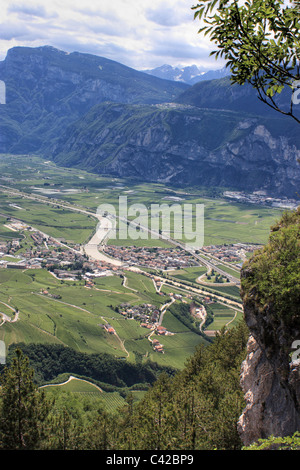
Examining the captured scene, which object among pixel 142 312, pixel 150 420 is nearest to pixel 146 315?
pixel 142 312

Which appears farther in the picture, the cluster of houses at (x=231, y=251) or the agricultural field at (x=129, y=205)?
the agricultural field at (x=129, y=205)

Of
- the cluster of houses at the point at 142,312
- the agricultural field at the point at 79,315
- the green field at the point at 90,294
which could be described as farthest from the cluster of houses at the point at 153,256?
the cluster of houses at the point at 142,312

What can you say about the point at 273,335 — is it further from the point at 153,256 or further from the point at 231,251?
the point at 231,251

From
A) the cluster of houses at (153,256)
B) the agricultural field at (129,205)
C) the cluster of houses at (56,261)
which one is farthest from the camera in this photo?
the agricultural field at (129,205)

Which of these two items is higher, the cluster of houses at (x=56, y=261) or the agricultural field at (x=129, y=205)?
the agricultural field at (x=129, y=205)

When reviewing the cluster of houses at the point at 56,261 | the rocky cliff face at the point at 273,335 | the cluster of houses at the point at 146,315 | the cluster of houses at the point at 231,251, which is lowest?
the cluster of houses at the point at 146,315

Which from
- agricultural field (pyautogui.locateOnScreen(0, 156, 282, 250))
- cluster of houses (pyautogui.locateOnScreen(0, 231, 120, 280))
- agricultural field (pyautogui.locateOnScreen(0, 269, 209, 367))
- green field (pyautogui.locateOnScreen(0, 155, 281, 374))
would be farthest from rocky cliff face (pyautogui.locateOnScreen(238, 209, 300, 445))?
agricultural field (pyautogui.locateOnScreen(0, 156, 282, 250))

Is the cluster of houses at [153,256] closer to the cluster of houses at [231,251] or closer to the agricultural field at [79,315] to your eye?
the cluster of houses at [231,251]
